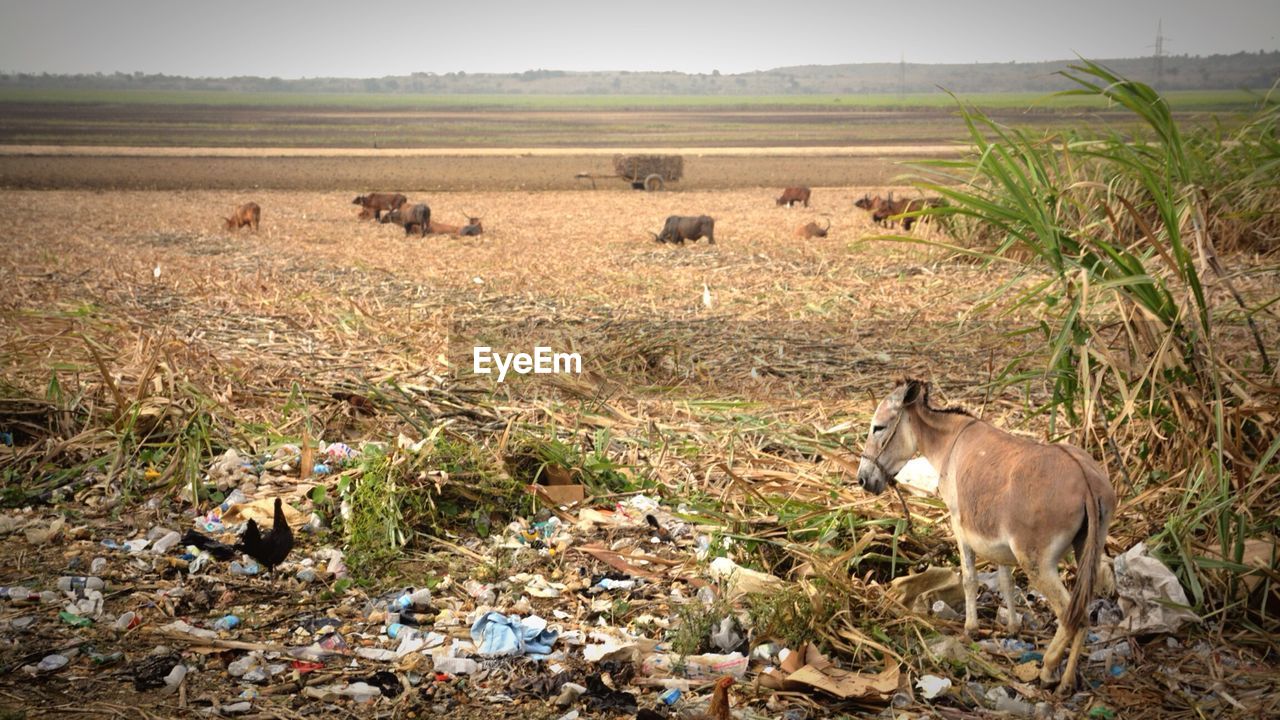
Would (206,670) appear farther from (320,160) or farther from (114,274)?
(320,160)

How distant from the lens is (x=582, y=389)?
6.57 meters

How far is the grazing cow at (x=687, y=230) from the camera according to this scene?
14133 millimetres

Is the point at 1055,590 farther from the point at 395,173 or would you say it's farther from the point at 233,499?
the point at 395,173

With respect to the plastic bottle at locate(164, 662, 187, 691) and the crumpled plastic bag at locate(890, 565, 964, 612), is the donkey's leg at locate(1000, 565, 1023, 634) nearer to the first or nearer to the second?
the crumpled plastic bag at locate(890, 565, 964, 612)

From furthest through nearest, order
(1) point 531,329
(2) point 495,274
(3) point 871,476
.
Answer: (2) point 495,274 < (1) point 531,329 < (3) point 871,476

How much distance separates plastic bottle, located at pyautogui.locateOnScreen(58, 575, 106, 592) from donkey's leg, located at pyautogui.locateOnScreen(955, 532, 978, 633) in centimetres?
317

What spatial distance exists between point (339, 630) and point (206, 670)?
47 cm

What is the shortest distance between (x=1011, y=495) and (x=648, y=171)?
2382 centimetres

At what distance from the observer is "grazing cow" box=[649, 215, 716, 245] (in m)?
14.1

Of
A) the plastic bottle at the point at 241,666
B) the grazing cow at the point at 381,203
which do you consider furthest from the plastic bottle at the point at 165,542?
the grazing cow at the point at 381,203

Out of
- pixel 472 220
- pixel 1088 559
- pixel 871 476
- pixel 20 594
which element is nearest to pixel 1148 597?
pixel 1088 559

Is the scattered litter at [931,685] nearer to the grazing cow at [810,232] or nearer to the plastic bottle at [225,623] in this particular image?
the plastic bottle at [225,623]

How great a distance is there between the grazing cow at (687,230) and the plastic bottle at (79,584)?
10.8 meters

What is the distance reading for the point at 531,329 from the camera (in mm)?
8453
